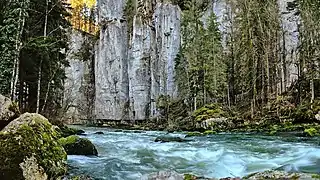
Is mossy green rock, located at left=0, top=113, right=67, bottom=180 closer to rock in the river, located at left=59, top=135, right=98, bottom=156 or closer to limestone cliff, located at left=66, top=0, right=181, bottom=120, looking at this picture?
rock in the river, located at left=59, top=135, right=98, bottom=156

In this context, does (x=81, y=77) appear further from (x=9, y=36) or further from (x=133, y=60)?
(x=9, y=36)

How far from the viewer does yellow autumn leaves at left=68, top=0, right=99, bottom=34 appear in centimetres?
7706

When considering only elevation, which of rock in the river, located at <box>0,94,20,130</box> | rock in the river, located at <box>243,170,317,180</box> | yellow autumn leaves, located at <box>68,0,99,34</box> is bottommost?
rock in the river, located at <box>243,170,317,180</box>

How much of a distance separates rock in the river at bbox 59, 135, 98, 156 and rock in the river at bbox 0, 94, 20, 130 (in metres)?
2.74

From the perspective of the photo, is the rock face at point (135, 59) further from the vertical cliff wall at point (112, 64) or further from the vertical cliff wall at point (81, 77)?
the vertical cliff wall at point (81, 77)

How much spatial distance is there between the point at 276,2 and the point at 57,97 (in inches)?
1100

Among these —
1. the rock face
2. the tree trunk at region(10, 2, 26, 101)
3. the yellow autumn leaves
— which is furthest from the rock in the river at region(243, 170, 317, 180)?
the yellow autumn leaves

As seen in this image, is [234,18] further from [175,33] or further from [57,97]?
[57,97]

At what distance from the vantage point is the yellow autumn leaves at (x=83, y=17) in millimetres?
77062

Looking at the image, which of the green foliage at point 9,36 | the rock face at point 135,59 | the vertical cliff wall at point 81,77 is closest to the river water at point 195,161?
the green foliage at point 9,36

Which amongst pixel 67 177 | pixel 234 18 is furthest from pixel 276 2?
pixel 67 177

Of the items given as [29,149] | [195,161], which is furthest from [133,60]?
[29,149]

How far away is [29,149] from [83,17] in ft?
249

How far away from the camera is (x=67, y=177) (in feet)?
24.8
